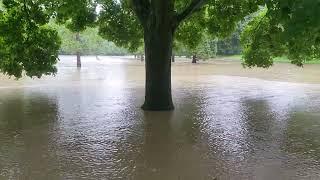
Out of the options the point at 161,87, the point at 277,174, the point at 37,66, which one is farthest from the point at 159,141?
the point at 37,66

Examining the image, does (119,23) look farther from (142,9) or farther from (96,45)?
(96,45)

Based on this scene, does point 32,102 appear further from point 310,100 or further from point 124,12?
point 310,100

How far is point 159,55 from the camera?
13492 mm

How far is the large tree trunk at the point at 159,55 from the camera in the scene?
44.3ft

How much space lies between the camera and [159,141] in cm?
900

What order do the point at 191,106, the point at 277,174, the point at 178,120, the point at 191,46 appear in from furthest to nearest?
the point at 191,46
the point at 191,106
the point at 178,120
the point at 277,174

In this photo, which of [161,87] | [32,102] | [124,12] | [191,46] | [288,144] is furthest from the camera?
[191,46]

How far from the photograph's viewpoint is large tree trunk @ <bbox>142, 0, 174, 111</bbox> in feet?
44.3

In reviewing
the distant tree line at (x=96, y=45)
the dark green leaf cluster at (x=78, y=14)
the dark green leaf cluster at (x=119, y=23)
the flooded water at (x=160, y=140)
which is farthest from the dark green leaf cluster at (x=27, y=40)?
the distant tree line at (x=96, y=45)

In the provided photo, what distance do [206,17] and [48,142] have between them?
10.9 metres

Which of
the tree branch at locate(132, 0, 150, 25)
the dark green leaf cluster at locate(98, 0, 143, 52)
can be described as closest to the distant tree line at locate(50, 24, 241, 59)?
the dark green leaf cluster at locate(98, 0, 143, 52)

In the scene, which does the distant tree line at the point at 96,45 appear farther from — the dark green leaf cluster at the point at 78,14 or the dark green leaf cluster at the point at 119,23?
the dark green leaf cluster at the point at 78,14

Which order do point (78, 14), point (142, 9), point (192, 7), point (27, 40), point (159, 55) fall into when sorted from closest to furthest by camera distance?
point (159, 55)
point (192, 7)
point (142, 9)
point (27, 40)
point (78, 14)

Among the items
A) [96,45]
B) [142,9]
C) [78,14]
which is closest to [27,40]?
[78,14]
